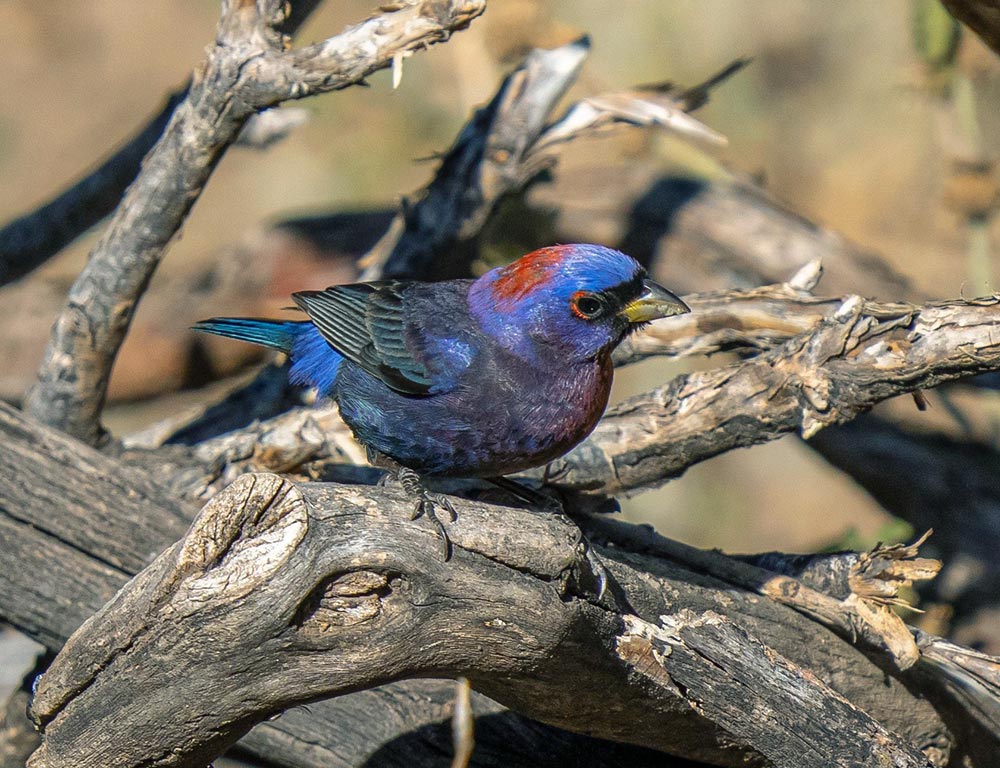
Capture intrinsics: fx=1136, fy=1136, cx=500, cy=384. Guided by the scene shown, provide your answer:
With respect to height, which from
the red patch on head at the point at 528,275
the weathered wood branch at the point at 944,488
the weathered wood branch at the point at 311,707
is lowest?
the weathered wood branch at the point at 944,488

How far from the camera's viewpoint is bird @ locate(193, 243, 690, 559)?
2.66 m

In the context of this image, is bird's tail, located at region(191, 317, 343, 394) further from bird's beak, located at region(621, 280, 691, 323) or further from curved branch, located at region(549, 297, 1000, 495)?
bird's beak, located at region(621, 280, 691, 323)

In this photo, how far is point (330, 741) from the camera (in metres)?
3.00

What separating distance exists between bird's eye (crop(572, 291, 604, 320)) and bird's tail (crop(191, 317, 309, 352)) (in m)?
1.01

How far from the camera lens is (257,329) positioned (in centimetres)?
337

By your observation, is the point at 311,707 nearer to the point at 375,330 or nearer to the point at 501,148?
the point at 375,330

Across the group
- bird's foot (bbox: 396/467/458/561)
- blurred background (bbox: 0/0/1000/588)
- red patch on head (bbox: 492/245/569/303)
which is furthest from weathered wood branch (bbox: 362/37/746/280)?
bird's foot (bbox: 396/467/458/561)

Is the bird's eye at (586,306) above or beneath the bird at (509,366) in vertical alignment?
above

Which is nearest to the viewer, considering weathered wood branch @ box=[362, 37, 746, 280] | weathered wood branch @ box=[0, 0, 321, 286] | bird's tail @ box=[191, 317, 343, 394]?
bird's tail @ box=[191, 317, 343, 394]

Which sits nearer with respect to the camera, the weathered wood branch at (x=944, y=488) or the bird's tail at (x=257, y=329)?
the bird's tail at (x=257, y=329)

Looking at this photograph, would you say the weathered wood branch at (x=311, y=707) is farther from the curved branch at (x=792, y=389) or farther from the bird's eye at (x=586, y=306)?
the bird's eye at (x=586, y=306)

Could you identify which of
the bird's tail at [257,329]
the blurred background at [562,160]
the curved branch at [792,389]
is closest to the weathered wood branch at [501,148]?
the blurred background at [562,160]

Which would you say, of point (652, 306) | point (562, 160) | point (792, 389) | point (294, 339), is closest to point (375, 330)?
point (294, 339)

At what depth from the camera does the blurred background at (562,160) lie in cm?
520
